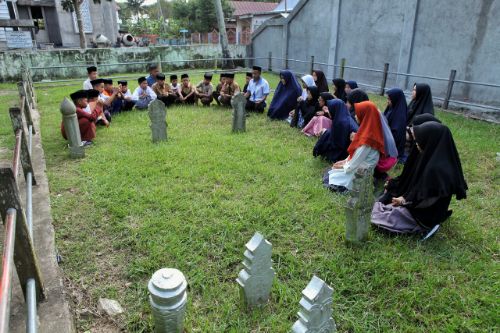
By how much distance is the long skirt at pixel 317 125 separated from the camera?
22.9ft

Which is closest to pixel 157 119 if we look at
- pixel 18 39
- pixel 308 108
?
pixel 308 108

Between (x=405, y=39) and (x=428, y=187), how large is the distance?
372 inches

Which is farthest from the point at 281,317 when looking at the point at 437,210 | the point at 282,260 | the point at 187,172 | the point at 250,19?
the point at 250,19

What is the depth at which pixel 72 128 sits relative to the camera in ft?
18.5

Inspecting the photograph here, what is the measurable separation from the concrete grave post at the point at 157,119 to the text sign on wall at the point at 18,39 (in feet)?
55.2

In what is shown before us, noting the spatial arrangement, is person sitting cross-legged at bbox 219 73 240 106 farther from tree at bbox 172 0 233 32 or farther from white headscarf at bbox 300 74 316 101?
tree at bbox 172 0 233 32

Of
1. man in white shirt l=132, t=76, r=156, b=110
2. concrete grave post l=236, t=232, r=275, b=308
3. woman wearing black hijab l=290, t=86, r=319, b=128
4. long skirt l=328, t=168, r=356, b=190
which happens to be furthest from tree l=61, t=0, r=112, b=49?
concrete grave post l=236, t=232, r=275, b=308

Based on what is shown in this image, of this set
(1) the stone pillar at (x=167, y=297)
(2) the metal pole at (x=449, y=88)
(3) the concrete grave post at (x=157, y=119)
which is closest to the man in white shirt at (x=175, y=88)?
(3) the concrete grave post at (x=157, y=119)

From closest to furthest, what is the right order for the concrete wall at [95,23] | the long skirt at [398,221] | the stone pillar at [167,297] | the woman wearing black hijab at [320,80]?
the stone pillar at [167,297] → the long skirt at [398,221] → the woman wearing black hijab at [320,80] → the concrete wall at [95,23]

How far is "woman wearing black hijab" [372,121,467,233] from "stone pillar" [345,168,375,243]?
14.8 inches

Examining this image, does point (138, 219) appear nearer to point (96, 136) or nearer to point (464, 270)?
point (464, 270)

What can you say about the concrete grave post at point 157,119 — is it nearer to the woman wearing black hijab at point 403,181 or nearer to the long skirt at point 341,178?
the long skirt at point 341,178

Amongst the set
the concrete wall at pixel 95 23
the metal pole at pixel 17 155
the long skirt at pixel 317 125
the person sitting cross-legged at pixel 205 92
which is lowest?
the long skirt at pixel 317 125

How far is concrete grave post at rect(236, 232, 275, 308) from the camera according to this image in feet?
7.90
